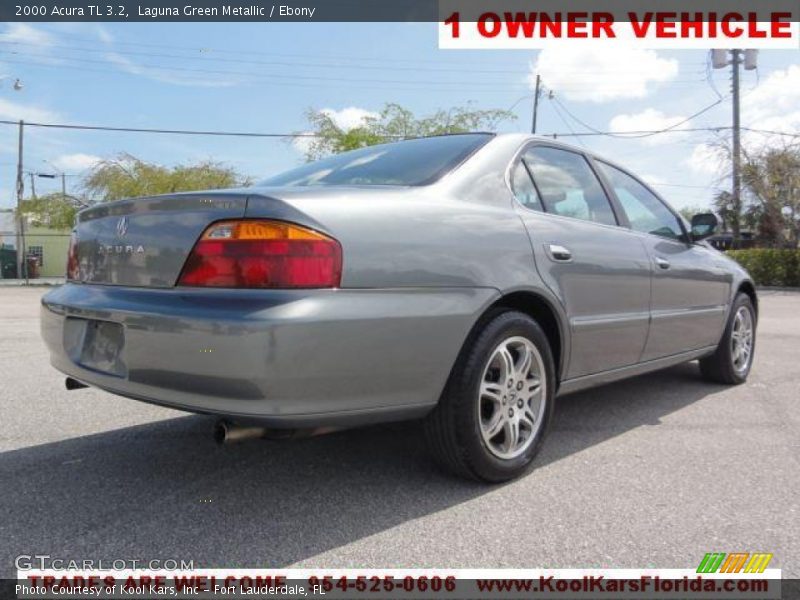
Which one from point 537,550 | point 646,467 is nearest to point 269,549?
point 537,550

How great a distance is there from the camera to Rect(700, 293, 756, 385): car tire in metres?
4.61

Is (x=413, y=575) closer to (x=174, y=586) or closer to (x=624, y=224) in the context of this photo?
(x=174, y=586)

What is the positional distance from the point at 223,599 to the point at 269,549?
0.27 m

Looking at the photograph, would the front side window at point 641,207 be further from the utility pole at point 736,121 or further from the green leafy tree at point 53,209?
the green leafy tree at point 53,209

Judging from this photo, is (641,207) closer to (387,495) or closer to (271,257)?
(387,495)

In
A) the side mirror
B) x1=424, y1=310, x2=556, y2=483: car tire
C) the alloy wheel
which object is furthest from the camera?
the side mirror

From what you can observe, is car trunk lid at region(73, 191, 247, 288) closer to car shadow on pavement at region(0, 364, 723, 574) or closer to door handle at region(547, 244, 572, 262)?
car shadow on pavement at region(0, 364, 723, 574)

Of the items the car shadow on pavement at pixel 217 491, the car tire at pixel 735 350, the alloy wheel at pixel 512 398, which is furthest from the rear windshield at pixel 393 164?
the car tire at pixel 735 350

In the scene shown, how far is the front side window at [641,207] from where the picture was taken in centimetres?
367

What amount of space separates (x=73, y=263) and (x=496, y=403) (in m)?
1.95

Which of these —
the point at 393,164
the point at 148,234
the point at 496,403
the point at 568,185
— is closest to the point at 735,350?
the point at 568,185

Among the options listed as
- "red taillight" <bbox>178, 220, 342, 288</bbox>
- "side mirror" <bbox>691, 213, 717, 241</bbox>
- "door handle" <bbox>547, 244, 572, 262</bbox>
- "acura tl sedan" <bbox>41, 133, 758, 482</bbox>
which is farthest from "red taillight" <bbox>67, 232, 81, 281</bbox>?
"side mirror" <bbox>691, 213, 717, 241</bbox>

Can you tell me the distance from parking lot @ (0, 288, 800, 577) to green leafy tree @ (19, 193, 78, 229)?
29387 mm

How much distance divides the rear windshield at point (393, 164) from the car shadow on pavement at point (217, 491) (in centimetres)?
128
